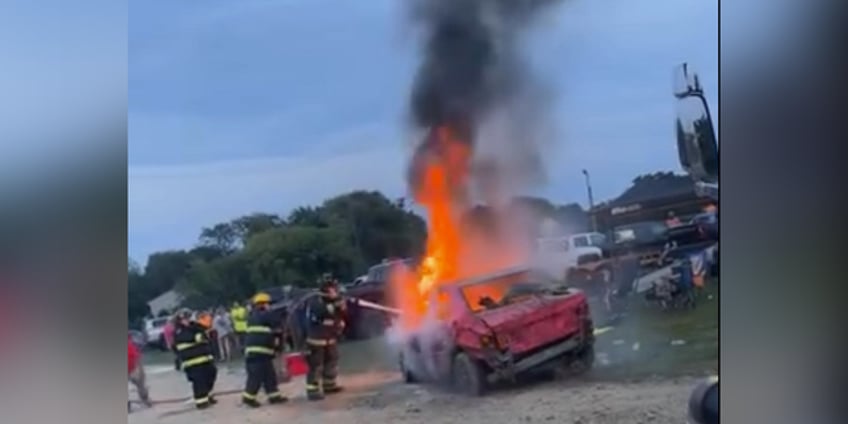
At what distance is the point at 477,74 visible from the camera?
1.79 m

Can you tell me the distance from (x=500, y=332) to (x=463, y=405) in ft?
0.56

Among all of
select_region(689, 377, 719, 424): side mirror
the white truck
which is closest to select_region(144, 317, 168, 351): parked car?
the white truck

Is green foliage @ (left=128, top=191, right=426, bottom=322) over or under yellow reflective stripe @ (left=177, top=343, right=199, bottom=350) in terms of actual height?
over

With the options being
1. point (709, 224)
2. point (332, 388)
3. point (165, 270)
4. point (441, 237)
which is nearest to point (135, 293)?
point (165, 270)

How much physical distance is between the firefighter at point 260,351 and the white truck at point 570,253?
567mm

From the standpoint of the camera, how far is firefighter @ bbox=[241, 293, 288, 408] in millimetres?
1788

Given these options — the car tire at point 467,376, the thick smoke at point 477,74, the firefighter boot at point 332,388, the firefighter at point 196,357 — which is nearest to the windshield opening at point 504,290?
the car tire at point 467,376

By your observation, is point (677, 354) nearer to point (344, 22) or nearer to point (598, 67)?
point (598, 67)

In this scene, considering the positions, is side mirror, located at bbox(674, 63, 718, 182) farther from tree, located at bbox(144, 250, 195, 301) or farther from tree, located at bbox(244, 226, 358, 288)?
tree, located at bbox(144, 250, 195, 301)

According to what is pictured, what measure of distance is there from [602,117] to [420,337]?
0.58 m

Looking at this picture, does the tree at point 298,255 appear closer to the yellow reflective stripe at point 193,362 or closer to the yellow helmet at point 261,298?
the yellow helmet at point 261,298

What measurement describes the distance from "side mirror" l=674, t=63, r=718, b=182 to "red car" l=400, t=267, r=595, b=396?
0.35m

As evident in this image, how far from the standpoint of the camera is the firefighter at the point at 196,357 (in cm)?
179

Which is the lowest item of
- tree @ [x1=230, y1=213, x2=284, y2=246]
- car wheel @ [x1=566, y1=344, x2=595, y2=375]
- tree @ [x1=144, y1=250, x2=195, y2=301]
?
car wheel @ [x1=566, y1=344, x2=595, y2=375]
